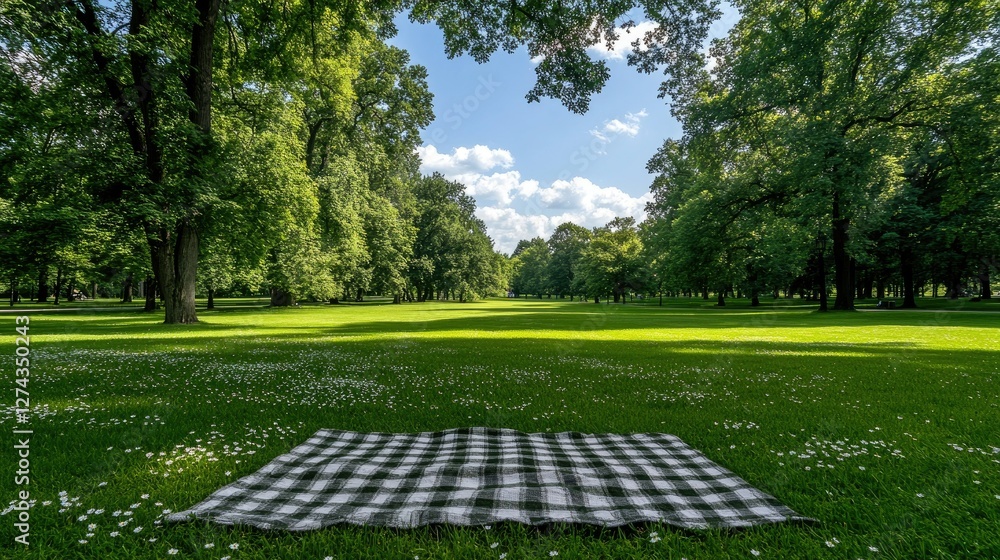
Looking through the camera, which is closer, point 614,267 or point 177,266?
point 177,266

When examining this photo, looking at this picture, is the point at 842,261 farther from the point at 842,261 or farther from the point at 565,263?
the point at 565,263

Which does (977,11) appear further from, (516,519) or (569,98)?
(516,519)

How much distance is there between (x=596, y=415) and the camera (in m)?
5.41

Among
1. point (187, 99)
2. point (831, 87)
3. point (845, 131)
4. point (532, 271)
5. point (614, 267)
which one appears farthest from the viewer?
point (532, 271)

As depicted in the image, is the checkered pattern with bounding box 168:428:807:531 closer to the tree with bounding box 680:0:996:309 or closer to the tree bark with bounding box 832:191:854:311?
the tree with bounding box 680:0:996:309

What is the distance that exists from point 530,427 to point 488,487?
1.82 metres

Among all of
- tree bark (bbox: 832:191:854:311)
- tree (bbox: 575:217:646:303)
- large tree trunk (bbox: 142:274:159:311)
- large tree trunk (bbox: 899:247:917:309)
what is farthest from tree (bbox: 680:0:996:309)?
large tree trunk (bbox: 142:274:159:311)

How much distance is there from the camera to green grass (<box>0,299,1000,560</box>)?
249 centimetres

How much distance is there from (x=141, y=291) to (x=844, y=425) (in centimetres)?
11680

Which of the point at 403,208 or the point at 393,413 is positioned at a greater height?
the point at 403,208

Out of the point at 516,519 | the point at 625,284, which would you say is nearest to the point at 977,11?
the point at 516,519

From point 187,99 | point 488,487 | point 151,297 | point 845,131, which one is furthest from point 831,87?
point 151,297

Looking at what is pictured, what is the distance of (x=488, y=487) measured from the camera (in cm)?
318

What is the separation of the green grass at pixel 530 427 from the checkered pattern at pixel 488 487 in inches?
5.3
